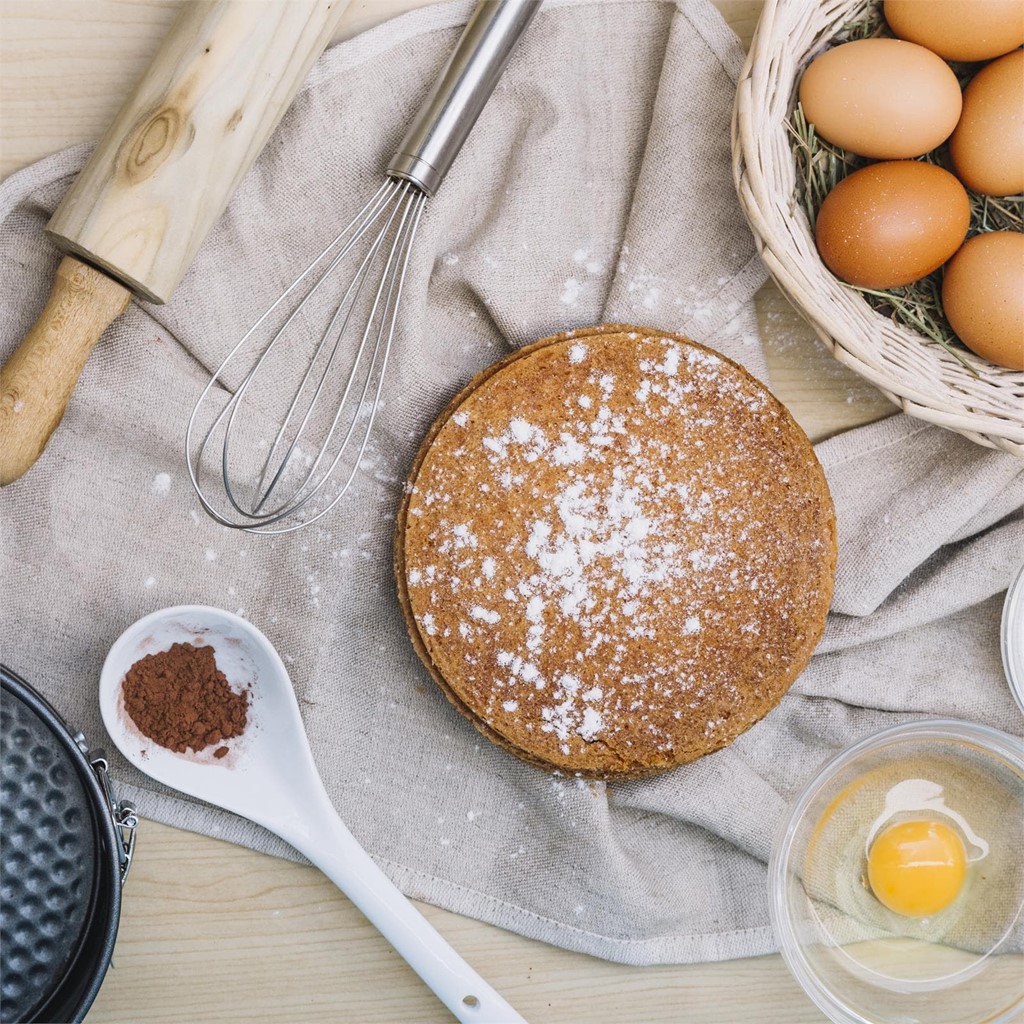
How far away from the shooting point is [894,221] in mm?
772

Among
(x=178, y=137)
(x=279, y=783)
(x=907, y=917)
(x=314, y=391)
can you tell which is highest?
(x=178, y=137)

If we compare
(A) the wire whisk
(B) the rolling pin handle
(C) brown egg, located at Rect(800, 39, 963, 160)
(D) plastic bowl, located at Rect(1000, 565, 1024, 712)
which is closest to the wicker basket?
(C) brown egg, located at Rect(800, 39, 963, 160)

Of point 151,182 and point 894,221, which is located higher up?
point 151,182

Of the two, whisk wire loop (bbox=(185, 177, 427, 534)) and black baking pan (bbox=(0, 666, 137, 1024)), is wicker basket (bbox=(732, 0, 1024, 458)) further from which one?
black baking pan (bbox=(0, 666, 137, 1024))

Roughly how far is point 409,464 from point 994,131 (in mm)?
559

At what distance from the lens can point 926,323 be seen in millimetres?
862

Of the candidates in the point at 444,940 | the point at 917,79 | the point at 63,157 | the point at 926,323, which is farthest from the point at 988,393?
the point at 63,157

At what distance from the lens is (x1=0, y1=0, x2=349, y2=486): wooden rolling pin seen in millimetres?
772

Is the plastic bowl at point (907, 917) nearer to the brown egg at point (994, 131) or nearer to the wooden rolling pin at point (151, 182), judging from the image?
the brown egg at point (994, 131)

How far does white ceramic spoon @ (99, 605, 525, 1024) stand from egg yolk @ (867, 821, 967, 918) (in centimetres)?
35

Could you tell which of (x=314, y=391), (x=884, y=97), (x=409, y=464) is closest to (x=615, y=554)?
(x=409, y=464)

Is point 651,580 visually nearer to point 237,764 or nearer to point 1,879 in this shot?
point 237,764

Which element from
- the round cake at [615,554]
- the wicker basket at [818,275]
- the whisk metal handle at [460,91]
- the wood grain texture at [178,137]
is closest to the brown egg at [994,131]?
the wicker basket at [818,275]

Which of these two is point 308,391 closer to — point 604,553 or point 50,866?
point 604,553
